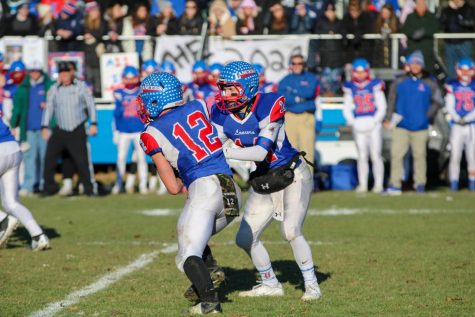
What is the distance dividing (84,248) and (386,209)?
4607 mm

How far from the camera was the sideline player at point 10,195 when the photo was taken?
9.38m

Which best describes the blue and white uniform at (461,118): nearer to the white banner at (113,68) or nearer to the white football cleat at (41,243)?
→ the white banner at (113,68)

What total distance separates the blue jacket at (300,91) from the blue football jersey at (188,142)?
313 inches

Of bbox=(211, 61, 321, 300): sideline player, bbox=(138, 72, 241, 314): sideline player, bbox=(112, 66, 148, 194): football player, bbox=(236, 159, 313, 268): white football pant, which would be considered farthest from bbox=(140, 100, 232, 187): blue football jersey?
bbox=(112, 66, 148, 194): football player

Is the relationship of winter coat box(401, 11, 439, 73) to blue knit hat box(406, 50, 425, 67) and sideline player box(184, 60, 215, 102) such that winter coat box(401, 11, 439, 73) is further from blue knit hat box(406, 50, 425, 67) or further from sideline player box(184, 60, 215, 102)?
sideline player box(184, 60, 215, 102)

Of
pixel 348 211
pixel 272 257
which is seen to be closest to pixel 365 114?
pixel 348 211

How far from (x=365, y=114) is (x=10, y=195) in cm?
709

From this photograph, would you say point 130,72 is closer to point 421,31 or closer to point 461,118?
point 421,31

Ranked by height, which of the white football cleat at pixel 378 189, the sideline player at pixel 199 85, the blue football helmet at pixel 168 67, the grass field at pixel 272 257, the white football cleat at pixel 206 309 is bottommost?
the white football cleat at pixel 378 189

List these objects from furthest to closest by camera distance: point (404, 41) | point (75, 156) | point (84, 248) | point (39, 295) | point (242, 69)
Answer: point (404, 41) < point (75, 156) < point (84, 248) < point (39, 295) < point (242, 69)

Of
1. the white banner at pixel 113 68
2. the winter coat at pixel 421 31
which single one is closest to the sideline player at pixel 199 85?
the white banner at pixel 113 68

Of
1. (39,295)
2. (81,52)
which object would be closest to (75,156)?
(81,52)

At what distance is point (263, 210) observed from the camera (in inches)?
296

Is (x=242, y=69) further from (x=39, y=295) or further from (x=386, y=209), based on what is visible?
(x=386, y=209)
